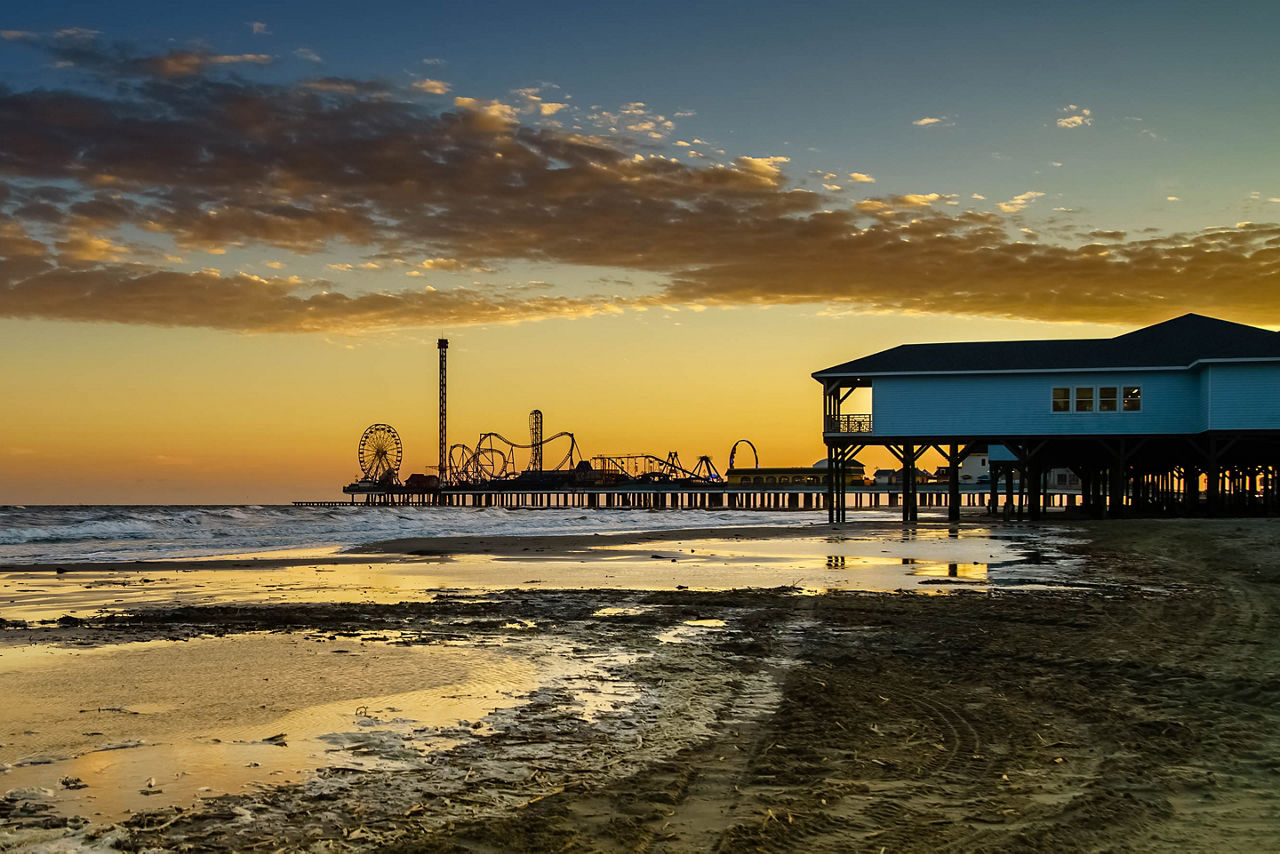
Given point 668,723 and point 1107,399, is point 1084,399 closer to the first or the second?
point 1107,399

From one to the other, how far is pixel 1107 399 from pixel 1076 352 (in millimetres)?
2374

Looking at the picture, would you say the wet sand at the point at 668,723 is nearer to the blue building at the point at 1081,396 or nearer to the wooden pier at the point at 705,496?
the blue building at the point at 1081,396

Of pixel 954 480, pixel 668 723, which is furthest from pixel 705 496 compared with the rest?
pixel 668 723

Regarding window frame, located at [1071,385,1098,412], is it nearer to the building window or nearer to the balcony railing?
the building window

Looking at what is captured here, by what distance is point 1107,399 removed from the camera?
4303cm

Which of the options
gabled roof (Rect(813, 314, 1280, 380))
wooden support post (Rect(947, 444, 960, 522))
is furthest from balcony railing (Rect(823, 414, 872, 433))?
wooden support post (Rect(947, 444, 960, 522))

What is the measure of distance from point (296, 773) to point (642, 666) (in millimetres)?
4292

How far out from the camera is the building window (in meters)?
42.9

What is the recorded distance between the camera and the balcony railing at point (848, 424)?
44969 millimetres

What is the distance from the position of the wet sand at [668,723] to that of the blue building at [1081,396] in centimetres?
2802

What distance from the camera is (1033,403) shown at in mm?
43531

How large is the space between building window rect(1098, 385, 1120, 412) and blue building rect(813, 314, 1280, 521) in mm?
42

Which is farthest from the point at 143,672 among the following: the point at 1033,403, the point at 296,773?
the point at 1033,403

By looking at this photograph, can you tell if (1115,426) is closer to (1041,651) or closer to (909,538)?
(909,538)
